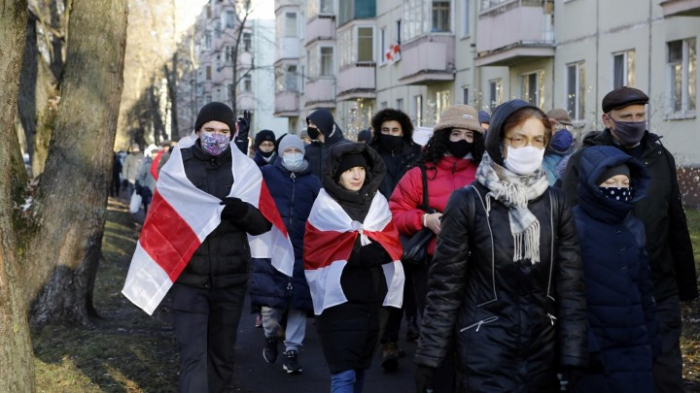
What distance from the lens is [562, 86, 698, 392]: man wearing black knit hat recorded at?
20.4ft

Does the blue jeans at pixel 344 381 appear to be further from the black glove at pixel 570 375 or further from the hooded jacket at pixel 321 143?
the hooded jacket at pixel 321 143

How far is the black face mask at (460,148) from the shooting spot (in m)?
7.21

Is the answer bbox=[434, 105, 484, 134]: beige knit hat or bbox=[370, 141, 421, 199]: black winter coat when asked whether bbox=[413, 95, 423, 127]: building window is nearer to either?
bbox=[370, 141, 421, 199]: black winter coat

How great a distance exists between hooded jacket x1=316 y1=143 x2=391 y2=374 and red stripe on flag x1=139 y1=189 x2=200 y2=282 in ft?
3.12

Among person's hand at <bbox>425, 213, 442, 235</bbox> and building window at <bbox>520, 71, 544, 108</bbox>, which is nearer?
person's hand at <bbox>425, 213, 442, 235</bbox>

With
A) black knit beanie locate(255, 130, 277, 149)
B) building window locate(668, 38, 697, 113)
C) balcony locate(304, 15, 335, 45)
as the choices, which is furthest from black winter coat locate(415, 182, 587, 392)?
balcony locate(304, 15, 335, 45)

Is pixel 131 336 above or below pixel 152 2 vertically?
below

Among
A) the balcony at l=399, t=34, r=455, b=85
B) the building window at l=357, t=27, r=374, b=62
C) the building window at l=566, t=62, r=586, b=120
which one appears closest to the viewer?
the building window at l=566, t=62, r=586, b=120

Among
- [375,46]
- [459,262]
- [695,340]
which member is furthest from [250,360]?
[375,46]

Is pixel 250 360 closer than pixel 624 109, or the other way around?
pixel 624 109

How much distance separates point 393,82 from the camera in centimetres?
4394

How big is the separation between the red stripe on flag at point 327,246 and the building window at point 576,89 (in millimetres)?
19533

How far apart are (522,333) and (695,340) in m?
5.41

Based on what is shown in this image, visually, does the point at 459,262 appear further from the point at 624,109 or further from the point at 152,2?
the point at 152,2
